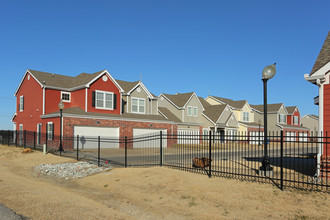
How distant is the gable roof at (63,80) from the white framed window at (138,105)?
3.44 m

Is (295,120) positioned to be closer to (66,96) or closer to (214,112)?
(214,112)

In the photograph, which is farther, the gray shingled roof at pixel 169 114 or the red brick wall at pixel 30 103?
the gray shingled roof at pixel 169 114

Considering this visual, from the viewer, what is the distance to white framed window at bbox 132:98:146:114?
3491 cm

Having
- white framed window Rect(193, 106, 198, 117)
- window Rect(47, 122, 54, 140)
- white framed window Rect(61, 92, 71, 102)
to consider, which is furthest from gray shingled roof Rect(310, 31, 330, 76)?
white framed window Rect(193, 106, 198, 117)

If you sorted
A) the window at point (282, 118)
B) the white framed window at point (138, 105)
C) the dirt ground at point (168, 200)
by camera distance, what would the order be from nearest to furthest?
the dirt ground at point (168, 200) → the white framed window at point (138, 105) → the window at point (282, 118)

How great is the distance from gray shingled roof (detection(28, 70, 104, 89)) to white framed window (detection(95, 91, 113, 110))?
6.57 ft

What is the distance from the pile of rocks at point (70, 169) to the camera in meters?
14.4

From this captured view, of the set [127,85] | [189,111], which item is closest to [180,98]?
[189,111]

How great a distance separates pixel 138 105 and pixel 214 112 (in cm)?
1532

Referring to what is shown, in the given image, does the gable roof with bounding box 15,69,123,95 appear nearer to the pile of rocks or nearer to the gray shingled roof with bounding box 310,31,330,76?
the pile of rocks

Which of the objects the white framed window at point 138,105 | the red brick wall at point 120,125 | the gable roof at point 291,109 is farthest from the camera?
the gable roof at point 291,109

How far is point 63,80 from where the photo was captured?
33.1 metres

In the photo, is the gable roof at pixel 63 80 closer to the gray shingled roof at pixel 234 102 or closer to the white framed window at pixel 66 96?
the white framed window at pixel 66 96

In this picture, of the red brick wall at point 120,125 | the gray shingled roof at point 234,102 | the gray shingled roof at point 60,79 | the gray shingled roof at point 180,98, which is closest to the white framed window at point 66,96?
the gray shingled roof at point 60,79
